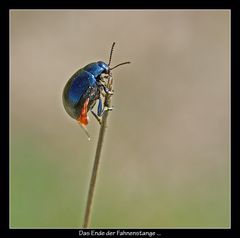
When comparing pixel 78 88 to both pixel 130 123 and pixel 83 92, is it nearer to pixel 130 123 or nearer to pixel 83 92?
pixel 83 92

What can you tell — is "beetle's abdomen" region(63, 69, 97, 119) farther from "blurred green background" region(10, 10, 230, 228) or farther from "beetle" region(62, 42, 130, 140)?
"blurred green background" region(10, 10, 230, 228)

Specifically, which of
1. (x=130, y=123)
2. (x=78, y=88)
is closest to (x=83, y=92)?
(x=78, y=88)

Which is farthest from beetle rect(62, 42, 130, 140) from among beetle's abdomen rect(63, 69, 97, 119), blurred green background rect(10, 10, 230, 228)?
blurred green background rect(10, 10, 230, 228)

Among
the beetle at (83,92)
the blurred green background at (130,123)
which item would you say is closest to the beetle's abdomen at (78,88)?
the beetle at (83,92)

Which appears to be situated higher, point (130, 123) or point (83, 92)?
point (130, 123)

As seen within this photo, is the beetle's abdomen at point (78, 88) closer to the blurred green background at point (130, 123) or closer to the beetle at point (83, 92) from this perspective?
the beetle at point (83, 92)

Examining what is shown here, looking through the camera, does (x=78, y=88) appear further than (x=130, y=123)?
No
